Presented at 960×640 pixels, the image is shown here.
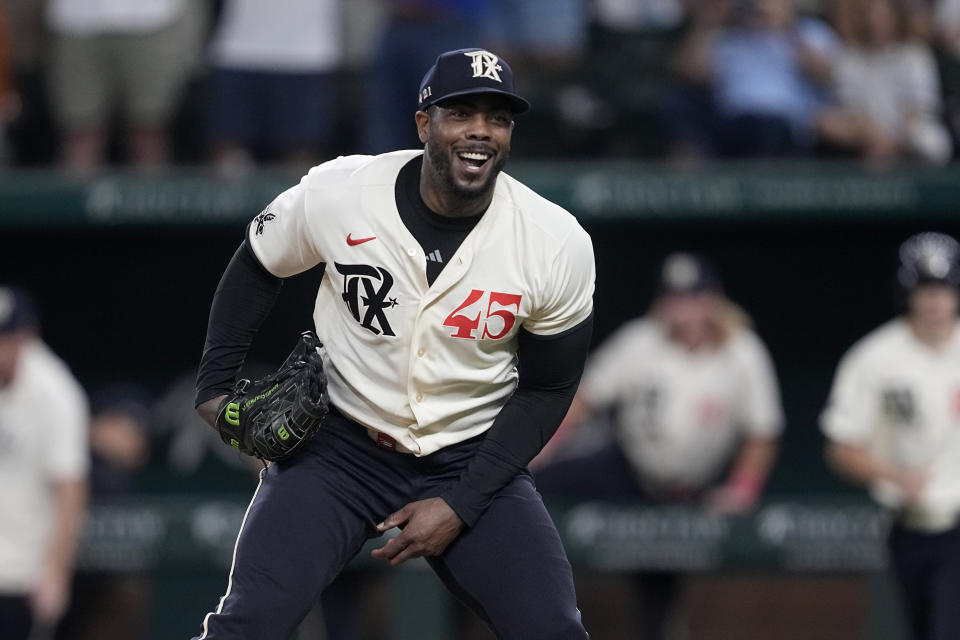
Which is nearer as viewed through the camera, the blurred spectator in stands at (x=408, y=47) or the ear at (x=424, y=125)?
the ear at (x=424, y=125)

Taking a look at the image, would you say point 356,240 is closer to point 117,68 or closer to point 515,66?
point 117,68

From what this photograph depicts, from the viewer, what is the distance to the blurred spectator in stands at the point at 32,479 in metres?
6.40

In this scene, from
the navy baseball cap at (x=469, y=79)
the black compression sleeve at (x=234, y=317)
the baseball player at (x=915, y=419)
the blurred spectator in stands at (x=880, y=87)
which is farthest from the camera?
the blurred spectator in stands at (x=880, y=87)

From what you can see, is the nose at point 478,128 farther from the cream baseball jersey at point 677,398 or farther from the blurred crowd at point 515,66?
the cream baseball jersey at point 677,398

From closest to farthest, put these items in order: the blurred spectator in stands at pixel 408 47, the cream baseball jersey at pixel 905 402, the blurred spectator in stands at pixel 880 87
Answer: the cream baseball jersey at pixel 905 402 → the blurred spectator in stands at pixel 408 47 → the blurred spectator in stands at pixel 880 87

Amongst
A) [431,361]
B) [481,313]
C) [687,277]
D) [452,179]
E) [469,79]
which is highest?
[469,79]

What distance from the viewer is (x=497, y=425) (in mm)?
3873

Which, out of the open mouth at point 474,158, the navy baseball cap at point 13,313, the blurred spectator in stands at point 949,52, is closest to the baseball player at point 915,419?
the blurred spectator in stands at point 949,52

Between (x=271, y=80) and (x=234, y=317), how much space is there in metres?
3.66

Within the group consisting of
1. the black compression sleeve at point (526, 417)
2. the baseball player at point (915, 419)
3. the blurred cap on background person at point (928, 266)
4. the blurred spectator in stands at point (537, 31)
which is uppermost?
the blurred spectator in stands at point (537, 31)

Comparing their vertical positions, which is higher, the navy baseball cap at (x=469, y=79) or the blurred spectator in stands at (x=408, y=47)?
the navy baseball cap at (x=469, y=79)

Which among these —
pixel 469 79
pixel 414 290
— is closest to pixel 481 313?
pixel 414 290

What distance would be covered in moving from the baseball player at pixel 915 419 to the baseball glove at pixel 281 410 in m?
2.92

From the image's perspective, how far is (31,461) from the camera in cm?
658
